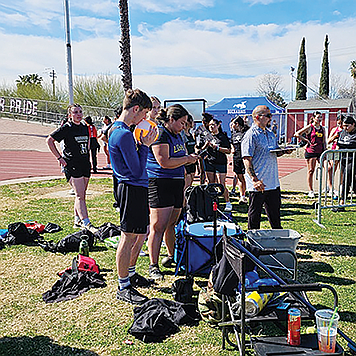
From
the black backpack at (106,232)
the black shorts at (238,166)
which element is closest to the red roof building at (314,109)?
the black shorts at (238,166)

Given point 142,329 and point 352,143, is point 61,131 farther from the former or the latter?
point 352,143

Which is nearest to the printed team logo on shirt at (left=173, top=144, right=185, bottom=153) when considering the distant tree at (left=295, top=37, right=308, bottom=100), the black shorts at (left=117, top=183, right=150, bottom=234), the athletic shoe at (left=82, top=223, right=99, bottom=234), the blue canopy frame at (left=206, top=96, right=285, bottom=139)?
the black shorts at (left=117, top=183, right=150, bottom=234)

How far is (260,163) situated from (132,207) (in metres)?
2.08

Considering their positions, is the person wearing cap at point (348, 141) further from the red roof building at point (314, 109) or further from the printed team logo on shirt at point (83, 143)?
the red roof building at point (314, 109)

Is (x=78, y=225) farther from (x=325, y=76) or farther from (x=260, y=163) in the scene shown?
(x=325, y=76)

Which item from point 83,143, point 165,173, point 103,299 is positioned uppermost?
point 83,143

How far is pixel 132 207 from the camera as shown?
3898mm

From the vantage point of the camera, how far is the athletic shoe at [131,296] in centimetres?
399

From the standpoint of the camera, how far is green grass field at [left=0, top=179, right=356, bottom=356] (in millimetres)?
3275

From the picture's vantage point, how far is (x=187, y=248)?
4.43 metres

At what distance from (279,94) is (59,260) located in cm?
6040

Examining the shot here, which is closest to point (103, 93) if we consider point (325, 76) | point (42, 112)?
point (42, 112)

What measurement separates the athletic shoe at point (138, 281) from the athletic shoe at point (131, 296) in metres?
0.27

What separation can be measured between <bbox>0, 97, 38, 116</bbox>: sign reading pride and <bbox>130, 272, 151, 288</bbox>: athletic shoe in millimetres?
36100
